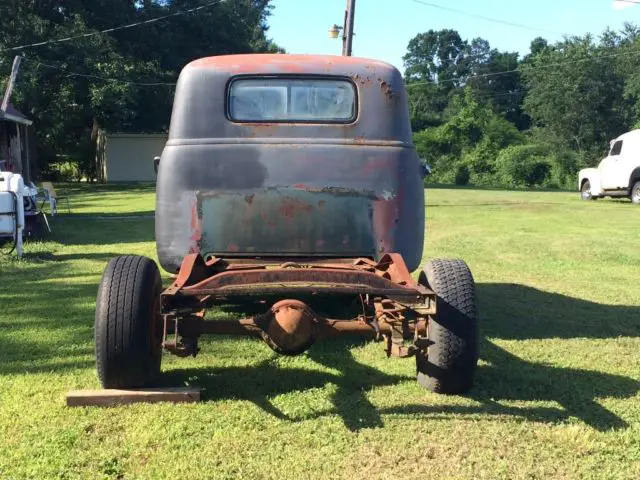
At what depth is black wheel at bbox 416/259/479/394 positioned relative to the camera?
11.2 ft

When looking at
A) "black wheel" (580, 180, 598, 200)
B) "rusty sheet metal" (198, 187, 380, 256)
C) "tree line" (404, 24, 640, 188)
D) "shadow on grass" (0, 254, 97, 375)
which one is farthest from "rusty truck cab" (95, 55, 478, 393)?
"tree line" (404, 24, 640, 188)

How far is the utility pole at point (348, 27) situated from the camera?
1842 cm

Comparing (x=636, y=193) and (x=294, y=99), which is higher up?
(x=294, y=99)

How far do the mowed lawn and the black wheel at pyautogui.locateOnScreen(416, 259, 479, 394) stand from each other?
14 centimetres

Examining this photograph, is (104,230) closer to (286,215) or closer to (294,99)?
(294,99)

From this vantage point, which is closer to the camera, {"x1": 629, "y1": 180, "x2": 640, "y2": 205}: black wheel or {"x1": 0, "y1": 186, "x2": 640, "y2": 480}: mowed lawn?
{"x1": 0, "y1": 186, "x2": 640, "y2": 480}: mowed lawn

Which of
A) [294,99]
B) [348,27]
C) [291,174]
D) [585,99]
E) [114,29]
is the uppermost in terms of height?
[114,29]

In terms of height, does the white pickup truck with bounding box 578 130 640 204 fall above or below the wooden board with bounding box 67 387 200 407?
above

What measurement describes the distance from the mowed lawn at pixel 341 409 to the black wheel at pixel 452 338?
14cm

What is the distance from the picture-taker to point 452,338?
3414mm

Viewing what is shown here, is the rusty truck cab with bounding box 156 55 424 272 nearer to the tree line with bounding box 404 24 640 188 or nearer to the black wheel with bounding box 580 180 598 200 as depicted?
the black wheel with bounding box 580 180 598 200

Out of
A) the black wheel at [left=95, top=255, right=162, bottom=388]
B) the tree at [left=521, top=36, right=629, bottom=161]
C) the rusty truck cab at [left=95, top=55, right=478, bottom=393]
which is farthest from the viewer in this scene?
the tree at [left=521, top=36, right=629, bottom=161]

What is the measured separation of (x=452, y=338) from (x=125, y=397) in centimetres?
177

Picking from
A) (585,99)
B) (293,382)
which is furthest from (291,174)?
(585,99)
